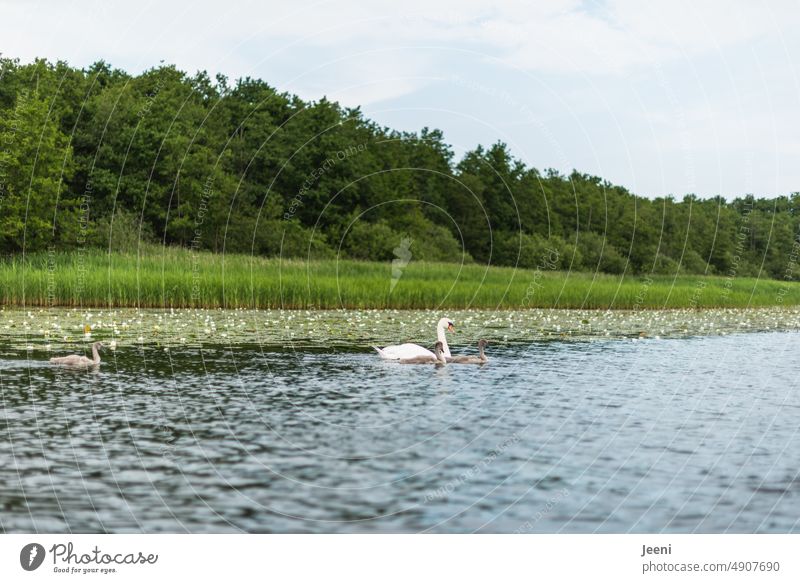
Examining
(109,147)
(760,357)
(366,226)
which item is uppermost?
(109,147)

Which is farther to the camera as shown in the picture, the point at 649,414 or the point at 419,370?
the point at 419,370

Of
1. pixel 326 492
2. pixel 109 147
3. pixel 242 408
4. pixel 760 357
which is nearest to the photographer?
pixel 326 492

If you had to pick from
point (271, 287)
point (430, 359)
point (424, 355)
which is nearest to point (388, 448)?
point (424, 355)

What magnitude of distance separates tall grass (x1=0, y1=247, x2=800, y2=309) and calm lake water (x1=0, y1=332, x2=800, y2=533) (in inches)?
655

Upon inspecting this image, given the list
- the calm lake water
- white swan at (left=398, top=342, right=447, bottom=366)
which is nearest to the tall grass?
white swan at (left=398, top=342, right=447, bottom=366)

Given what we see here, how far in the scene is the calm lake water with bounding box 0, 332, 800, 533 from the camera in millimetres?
10609

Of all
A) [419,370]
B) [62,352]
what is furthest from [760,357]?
[62,352]

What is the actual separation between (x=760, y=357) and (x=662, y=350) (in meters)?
2.80

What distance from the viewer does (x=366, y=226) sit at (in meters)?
75.2

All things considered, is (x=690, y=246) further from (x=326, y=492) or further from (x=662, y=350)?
(x=326, y=492)

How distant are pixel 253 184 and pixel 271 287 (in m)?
39.0

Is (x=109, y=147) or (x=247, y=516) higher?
(x=109, y=147)

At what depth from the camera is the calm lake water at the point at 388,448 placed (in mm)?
10609

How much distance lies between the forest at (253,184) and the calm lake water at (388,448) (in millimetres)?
31292
